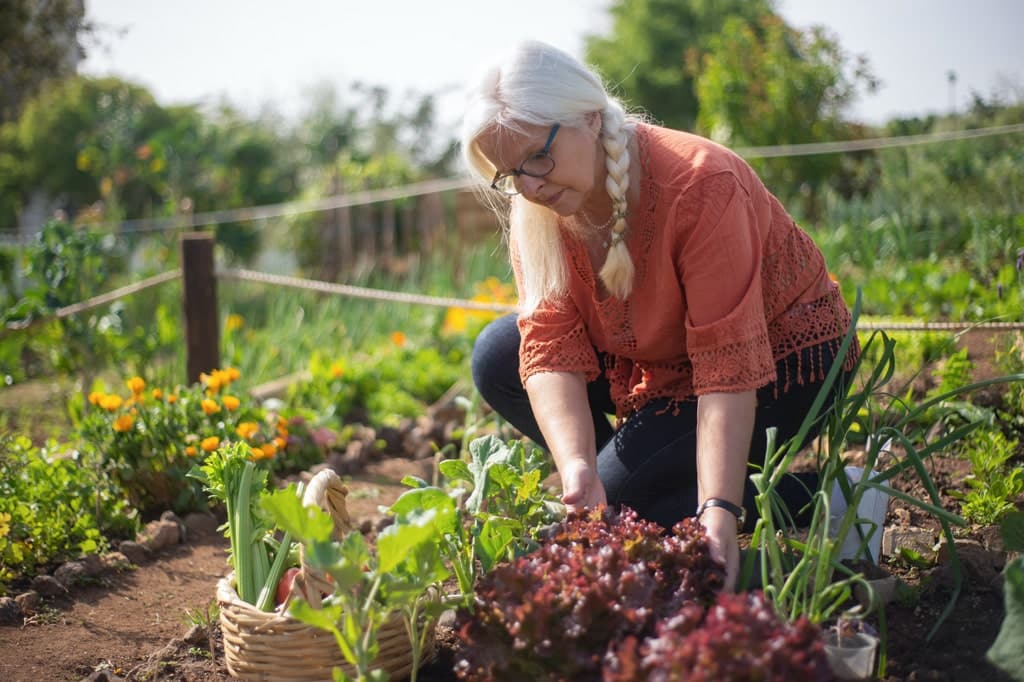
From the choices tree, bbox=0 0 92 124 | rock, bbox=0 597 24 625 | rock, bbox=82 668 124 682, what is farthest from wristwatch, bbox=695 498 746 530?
tree, bbox=0 0 92 124

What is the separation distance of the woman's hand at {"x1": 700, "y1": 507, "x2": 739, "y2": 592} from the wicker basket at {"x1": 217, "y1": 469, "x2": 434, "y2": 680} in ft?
1.74

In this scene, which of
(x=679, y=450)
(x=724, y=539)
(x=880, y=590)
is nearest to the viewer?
(x=724, y=539)

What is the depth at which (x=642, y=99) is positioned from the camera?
1798 centimetres

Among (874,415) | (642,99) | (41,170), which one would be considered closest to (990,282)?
(874,415)

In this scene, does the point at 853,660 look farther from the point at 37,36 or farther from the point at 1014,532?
the point at 37,36

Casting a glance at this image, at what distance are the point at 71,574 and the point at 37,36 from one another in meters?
4.41

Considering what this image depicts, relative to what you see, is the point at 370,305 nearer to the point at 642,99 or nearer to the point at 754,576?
the point at 754,576

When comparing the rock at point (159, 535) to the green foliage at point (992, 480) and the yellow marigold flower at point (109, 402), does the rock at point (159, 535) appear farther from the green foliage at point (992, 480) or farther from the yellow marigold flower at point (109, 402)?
the green foliage at point (992, 480)

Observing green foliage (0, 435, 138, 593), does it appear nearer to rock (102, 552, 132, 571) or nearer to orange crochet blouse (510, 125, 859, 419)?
rock (102, 552, 132, 571)

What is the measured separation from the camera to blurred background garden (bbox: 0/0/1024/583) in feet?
10.6

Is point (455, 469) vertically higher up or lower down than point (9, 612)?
higher up

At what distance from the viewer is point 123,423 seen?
9.43ft

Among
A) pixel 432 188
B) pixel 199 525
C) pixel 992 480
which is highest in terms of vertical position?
pixel 432 188

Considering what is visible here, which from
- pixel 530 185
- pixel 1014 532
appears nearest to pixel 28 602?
pixel 530 185
